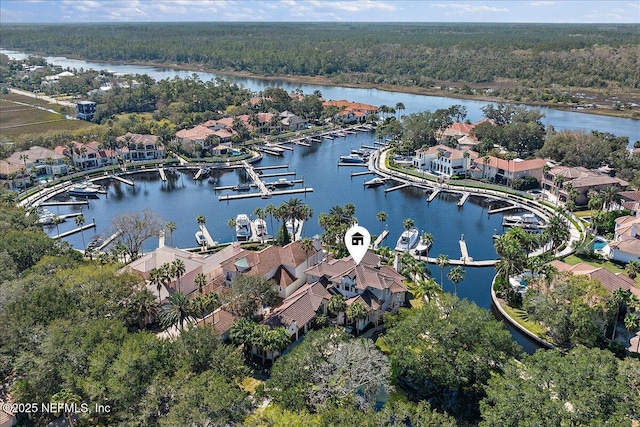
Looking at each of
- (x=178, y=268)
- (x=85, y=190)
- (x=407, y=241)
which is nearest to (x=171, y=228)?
(x=178, y=268)

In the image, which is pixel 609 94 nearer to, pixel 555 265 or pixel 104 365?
pixel 555 265

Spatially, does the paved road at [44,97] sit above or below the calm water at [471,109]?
below

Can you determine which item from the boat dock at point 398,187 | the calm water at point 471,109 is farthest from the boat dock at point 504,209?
the calm water at point 471,109

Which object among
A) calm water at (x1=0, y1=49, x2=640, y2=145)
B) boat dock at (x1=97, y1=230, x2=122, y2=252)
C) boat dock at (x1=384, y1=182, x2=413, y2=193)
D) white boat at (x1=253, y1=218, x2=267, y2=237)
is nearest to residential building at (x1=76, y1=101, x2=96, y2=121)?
calm water at (x1=0, y1=49, x2=640, y2=145)

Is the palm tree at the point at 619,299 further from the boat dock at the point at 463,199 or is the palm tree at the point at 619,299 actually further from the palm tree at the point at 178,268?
the boat dock at the point at 463,199

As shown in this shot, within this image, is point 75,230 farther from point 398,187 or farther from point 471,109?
point 471,109

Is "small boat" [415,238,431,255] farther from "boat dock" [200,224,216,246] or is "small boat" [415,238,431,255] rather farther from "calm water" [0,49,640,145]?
"calm water" [0,49,640,145]

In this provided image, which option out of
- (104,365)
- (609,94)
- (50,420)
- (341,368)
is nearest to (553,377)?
(341,368)
